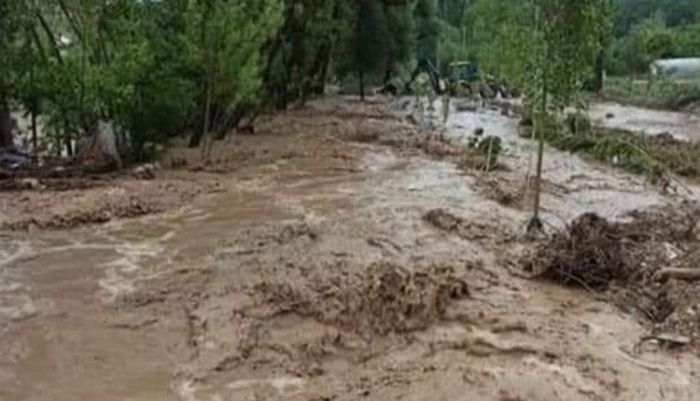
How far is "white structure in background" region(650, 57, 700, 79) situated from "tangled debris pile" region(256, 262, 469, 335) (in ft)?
111

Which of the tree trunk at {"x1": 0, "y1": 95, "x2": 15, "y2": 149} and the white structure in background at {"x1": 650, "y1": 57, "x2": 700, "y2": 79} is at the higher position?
the white structure in background at {"x1": 650, "y1": 57, "x2": 700, "y2": 79}

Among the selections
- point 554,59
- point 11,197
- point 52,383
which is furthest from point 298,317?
point 11,197

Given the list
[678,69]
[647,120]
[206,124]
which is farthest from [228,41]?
[678,69]

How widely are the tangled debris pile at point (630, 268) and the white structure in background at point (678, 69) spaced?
3083cm

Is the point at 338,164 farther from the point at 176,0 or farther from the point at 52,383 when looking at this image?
the point at 52,383

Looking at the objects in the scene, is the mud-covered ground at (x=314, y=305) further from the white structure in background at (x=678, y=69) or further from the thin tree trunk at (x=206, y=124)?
the white structure in background at (x=678, y=69)

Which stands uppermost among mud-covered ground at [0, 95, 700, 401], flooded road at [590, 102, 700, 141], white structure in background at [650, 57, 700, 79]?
white structure in background at [650, 57, 700, 79]

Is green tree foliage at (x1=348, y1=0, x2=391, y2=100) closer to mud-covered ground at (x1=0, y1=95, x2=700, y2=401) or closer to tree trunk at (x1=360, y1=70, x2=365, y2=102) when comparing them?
tree trunk at (x1=360, y1=70, x2=365, y2=102)

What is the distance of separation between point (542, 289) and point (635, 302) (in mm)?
1057

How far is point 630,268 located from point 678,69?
33511mm

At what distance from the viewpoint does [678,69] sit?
1639 inches

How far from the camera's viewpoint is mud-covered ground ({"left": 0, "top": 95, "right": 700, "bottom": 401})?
7.91 meters

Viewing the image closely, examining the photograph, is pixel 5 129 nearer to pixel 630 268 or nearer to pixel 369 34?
pixel 630 268

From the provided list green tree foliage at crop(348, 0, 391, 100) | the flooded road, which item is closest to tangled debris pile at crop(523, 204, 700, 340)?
the flooded road
